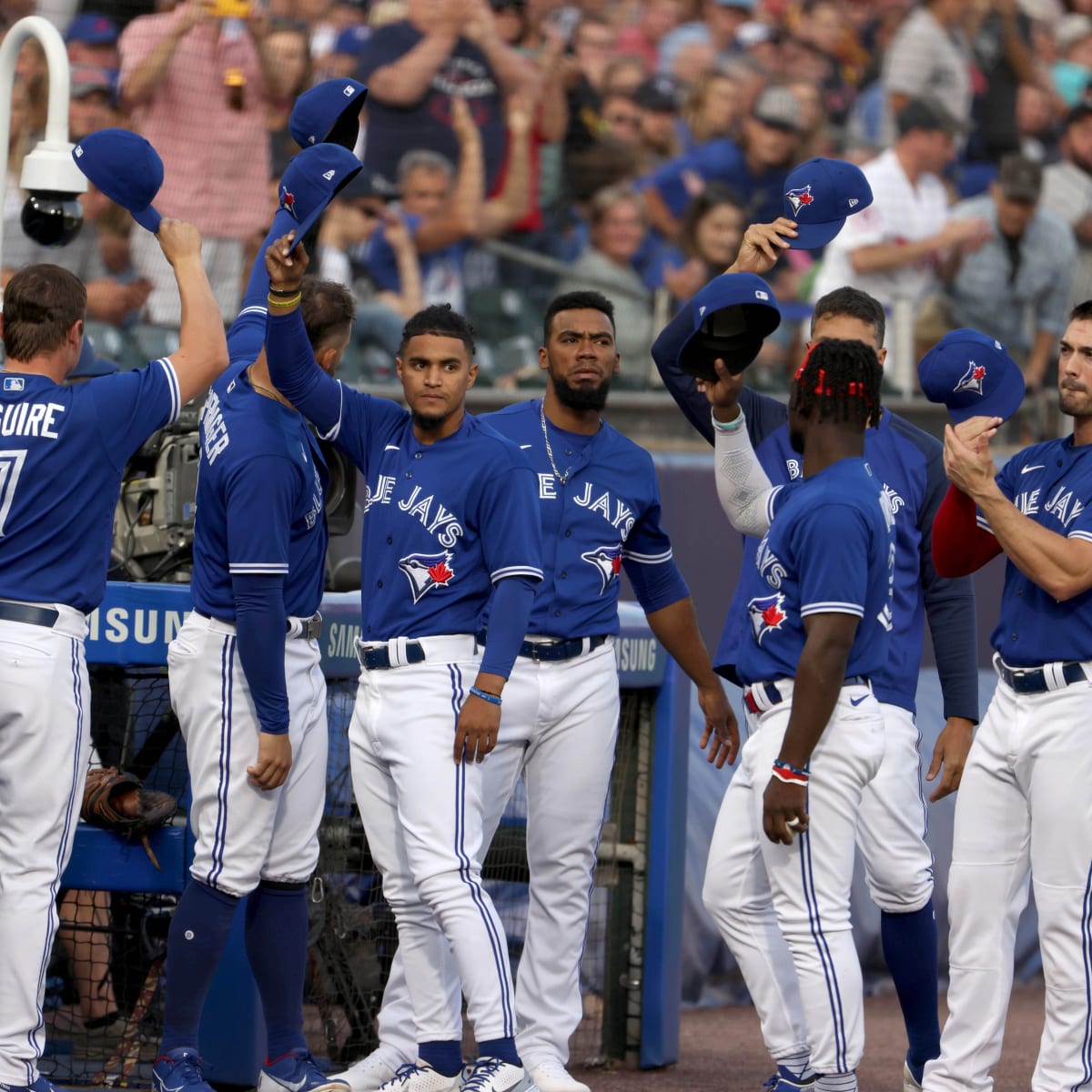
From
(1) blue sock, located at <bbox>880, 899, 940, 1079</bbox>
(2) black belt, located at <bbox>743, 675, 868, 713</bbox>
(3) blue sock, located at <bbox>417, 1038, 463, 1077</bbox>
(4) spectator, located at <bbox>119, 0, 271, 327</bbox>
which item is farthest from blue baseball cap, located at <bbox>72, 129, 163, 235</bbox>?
(4) spectator, located at <bbox>119, 0, 271, 327</bbox>

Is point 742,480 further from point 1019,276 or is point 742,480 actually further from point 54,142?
point 1019,276

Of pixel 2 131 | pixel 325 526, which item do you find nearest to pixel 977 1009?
pixel 325 526

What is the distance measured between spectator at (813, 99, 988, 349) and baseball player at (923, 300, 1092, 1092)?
14.6 feet

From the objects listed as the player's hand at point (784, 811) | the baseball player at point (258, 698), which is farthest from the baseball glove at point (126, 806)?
the player's hand at point (784, 811)

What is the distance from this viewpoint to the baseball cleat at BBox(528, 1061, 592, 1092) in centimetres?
427

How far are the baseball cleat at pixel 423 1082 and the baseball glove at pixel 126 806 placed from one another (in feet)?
2.81

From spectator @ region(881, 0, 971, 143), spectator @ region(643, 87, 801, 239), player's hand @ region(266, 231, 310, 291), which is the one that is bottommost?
player's hand @ region(266, 231, 310, 291)

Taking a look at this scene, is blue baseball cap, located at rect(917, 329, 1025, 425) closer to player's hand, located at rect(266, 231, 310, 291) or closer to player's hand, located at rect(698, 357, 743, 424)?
player's hand, located at rect(698, 357, 743, 424)

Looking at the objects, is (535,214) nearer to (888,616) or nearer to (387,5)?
(387,5)

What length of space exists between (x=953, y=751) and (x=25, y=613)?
2.38 meters

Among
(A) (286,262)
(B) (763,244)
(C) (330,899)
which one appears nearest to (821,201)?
(B) (763,244)

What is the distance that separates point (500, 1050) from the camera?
3945 millimetres

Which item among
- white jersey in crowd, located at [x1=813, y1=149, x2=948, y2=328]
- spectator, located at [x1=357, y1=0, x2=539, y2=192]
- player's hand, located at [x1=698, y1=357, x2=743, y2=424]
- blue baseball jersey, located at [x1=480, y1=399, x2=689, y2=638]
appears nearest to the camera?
player's hand, located at [x1=698, y1=357, x2=743, y2=424]

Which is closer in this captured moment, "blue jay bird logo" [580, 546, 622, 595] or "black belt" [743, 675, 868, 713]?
"black belt" [743, 675, 868, 713]
